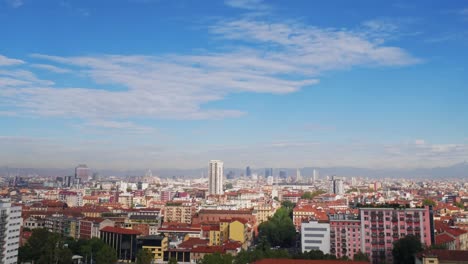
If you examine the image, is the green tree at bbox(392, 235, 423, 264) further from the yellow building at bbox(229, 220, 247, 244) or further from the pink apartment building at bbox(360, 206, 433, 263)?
the yellow building at bbox(229, 220, 247, 244)

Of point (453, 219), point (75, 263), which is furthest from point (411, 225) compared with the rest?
point (75, 263)

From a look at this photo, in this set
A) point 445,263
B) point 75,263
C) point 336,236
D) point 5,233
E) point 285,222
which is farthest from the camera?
point 285,222

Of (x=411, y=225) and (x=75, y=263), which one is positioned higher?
(x=411, y=225)

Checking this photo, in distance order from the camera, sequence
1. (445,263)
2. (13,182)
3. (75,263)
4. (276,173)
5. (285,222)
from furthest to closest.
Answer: (276,173)
(13,182)
(285,222)
(75,263)
(445,263)

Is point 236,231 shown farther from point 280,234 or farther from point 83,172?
point 83,172

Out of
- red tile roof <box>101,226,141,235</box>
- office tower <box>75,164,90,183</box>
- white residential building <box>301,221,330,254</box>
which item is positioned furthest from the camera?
office tower <box>75,164,90,183</box>

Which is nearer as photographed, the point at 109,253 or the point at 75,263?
the point at 109,253

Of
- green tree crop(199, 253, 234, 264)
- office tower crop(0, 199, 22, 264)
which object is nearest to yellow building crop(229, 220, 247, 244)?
green tree crop(199, 253, 234, 264)

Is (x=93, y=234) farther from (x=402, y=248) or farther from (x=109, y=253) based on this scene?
(x=402, y=248)

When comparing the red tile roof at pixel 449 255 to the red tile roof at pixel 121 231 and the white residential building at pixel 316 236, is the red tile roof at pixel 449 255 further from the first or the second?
the red tile roof at pixel 121 231
